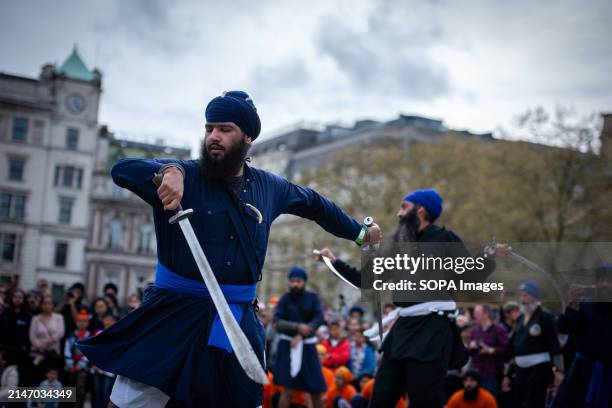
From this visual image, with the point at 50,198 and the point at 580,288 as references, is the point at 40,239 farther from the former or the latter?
the point at 580,288

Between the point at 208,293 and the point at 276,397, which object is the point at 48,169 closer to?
the point at 276,397

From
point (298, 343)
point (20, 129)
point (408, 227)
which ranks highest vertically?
point (20, 129)

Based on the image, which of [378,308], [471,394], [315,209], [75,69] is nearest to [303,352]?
[471,394]

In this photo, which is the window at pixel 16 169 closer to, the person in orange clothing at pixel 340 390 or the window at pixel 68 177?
the window at pixel 68 177

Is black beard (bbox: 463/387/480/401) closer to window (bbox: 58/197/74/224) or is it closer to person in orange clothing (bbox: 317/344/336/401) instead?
person in orange clothing (bbox: 317/344/336/401)

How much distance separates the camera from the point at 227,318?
13.7 ft

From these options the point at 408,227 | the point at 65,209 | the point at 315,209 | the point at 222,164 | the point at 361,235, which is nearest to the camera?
the point at 222,164

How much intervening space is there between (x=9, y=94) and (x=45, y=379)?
61.3 meters

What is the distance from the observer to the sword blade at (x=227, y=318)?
4008mm

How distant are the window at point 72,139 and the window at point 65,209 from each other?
4577 millimetres

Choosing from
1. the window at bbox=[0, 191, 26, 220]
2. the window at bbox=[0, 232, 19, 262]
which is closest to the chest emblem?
the window at bbox=[0, 232, 19, 262]

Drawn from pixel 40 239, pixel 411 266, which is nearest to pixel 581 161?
pixel 411 266

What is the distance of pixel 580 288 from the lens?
28.0 ft

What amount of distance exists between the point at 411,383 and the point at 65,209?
2650 inches
